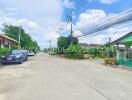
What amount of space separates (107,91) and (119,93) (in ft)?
1.76

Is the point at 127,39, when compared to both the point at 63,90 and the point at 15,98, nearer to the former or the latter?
the point at 63,90

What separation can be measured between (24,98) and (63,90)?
189 cm

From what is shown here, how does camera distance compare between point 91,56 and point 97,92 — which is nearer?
point 97,92

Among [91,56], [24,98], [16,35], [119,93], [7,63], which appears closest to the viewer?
[24,98]

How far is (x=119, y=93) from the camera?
8.62m

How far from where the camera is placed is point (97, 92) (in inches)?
346

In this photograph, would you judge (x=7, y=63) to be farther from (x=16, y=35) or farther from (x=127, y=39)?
(x=16, y=35)

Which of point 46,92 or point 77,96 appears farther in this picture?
point 46,92

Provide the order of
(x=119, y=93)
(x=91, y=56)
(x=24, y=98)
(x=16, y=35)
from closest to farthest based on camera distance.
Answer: (x=24, y=98) → (x=119, y=93) → (x=91, y=56) → (x=16, y=35)

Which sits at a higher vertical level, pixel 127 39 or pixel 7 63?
pixel 127 39

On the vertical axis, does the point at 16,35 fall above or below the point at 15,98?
above

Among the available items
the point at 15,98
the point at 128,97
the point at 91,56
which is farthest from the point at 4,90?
the point at 91,56

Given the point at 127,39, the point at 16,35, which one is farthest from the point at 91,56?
the point at 16,35

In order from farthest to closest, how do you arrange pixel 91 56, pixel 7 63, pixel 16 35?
pixel 16 35
pixel 91 56
pixel 7 63
